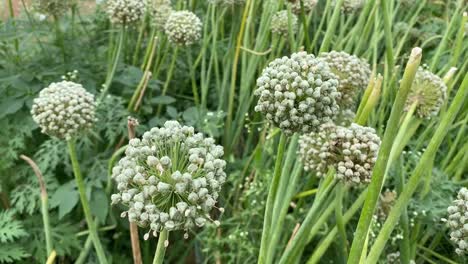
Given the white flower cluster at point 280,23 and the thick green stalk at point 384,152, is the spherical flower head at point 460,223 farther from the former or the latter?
the white flower cluster at point 280,23

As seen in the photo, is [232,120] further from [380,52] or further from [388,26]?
[388,26]

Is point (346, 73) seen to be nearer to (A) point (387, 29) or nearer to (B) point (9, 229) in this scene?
(A) point (387, 29)

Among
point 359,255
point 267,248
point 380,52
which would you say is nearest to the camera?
point 359,255

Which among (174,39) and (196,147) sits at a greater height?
(196,147)

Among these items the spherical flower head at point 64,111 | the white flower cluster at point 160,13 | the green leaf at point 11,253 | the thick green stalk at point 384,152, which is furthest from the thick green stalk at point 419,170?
the white flower cluster at point 160,13

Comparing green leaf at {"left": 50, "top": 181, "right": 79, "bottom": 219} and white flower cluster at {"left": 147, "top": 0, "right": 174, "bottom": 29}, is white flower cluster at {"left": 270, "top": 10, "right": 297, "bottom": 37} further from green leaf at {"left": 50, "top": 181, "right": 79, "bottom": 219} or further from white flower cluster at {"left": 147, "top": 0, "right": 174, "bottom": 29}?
green leaf at {"left": 50, "top": 181, "right": 79, "bottom": 219}

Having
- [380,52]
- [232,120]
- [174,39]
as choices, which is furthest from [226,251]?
[380,52]

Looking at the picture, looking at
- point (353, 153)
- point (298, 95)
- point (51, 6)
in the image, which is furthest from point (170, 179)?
point (51, 6)
